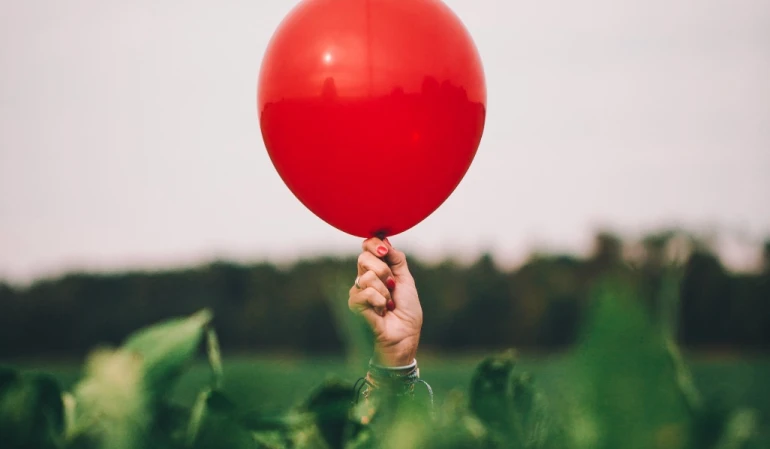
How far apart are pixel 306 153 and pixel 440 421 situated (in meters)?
1.54

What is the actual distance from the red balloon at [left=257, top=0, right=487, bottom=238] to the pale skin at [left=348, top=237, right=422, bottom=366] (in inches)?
4.5

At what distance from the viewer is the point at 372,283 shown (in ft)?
6.26

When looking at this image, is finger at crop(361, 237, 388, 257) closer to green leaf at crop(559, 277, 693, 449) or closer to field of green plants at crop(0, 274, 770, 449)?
field of green plants at crop(0, 274, 770, 449)

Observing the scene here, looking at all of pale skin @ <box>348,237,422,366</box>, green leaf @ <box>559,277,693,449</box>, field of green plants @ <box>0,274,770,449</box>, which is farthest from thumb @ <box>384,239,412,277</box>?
green leaf @ <box>559,277,693,449</box>

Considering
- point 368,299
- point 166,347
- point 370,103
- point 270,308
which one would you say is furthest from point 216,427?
point 270,308

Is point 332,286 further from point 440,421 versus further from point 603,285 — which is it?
point 603,285

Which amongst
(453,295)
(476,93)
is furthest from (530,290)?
(476,93)

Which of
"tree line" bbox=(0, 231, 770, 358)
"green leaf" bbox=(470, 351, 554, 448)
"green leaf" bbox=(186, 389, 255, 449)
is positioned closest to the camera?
"green leaf" bbox=(186, 389, 255, 449)

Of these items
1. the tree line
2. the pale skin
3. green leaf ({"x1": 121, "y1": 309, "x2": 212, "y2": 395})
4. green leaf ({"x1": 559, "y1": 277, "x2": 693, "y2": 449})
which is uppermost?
green leaf ({"x1": 559, "y1": 277, "x2": 693, "y2": 449})

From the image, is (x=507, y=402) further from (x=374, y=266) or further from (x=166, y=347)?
(x=374, y=266)

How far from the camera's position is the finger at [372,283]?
191 cm

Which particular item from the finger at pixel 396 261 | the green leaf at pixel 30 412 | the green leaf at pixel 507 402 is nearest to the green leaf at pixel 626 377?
the green leaf at pixel 507 402

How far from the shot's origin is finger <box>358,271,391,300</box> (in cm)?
191

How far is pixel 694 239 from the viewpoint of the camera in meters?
0.48
